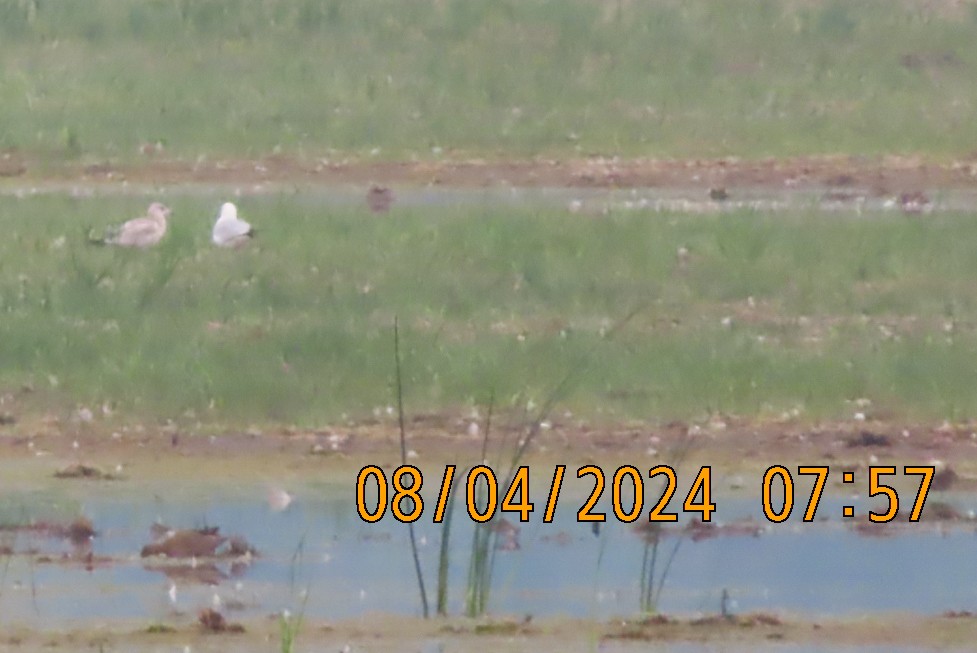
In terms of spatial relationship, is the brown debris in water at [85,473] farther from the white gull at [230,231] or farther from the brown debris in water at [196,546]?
the white gull at [230,231]

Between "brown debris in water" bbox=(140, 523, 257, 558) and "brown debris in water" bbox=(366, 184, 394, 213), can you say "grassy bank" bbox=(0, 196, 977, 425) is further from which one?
"brown debris in water" bbox=(140, 523, 257, 558)

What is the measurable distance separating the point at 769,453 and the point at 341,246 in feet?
11.9

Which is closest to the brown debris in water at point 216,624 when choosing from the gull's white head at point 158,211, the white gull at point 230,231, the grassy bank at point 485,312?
the grassy bank at point 485,312

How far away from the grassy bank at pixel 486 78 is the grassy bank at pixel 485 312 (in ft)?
12.1

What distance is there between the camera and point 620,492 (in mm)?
9492

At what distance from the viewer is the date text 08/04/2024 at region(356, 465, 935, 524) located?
9.14 m

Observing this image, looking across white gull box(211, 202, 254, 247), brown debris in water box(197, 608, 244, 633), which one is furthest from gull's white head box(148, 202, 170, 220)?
brown debris in water box(197, 608, 244, 633)

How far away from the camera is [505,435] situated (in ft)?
32.3

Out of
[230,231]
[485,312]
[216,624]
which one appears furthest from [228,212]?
[216,624]

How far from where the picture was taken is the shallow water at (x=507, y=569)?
26.1ft

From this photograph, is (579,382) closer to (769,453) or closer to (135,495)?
(769,453)

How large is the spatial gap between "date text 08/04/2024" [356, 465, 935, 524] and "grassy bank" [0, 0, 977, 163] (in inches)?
320

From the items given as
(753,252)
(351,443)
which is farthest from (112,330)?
(753,252)

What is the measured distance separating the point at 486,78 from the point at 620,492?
34.5 feet
